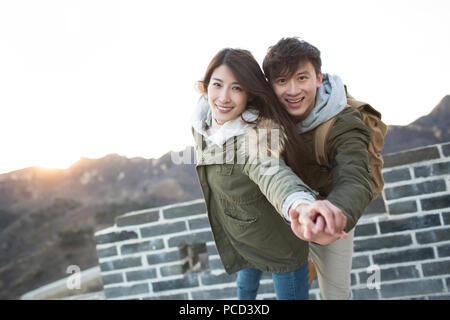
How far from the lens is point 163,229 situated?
2400 mm

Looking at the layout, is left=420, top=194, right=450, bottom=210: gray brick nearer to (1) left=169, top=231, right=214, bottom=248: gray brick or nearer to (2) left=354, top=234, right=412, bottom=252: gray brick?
(2) left=354, top=234, right=412, bottom=252: gray brick

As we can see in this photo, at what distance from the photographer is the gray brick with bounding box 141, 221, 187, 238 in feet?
7.79

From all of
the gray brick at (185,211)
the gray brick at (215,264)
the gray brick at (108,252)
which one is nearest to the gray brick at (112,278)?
the gray brick at (108,252)

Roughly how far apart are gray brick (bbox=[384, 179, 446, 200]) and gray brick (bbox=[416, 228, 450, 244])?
28 centimetres

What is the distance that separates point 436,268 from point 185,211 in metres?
1.79

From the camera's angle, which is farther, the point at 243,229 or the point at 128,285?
the point at 128,285

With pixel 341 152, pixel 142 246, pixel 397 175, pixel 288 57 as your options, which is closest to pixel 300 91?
pixel 288 57

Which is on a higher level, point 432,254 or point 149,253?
point 149,253

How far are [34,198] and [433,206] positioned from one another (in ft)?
57.7

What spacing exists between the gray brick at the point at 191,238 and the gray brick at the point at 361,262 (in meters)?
1.03

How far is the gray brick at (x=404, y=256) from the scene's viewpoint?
2.12 metres
